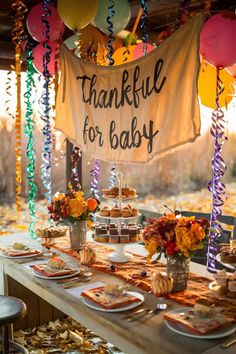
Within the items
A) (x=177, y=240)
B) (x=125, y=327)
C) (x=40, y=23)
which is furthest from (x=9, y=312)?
(x=40, y=23)

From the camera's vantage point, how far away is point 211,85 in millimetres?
2566

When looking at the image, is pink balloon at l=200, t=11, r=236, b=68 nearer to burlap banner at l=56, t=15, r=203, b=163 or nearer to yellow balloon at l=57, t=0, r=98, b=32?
burlap banner at l=56, t=15, r=203, b=163

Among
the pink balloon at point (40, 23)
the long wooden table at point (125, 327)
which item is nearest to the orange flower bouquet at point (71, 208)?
the long wooden table at point (125, 327)

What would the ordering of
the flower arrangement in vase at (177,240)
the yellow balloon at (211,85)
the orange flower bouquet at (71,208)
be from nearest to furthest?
1. the flower arrangement in vase at (177,240)
2. the orange flower bouquet at (71,208)
3. the yellow balloon at (211,85)

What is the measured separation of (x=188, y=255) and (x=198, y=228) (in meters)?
0.12

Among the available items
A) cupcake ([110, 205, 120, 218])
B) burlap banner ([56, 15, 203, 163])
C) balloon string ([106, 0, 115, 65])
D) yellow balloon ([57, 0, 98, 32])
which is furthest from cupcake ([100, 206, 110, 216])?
yellow balloon ([57, 0, 98, 32])

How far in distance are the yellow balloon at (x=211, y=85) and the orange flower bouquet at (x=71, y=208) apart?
0.92 metres

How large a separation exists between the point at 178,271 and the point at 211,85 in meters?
1.22

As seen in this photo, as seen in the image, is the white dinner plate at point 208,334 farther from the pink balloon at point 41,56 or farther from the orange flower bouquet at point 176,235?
the pink balloon at point 41,56

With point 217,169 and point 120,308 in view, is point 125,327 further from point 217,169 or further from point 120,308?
point 217,169

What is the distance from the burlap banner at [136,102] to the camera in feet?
6.18

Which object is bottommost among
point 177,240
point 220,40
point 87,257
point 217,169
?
point 87,257

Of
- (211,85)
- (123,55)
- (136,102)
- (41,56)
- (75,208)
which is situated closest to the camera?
(136,102)

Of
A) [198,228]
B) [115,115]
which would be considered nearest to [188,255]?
[198,228]
